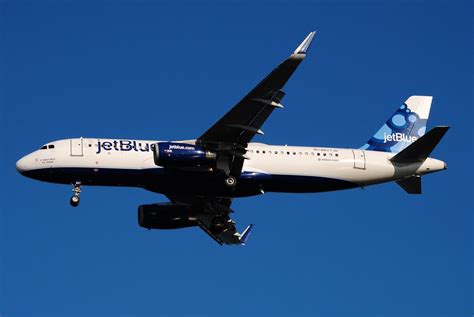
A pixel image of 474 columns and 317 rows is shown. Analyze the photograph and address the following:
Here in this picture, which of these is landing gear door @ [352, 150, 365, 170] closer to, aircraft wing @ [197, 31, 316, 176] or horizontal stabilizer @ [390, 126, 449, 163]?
horizontal stabilizer @ [390, 126, 449, 163]

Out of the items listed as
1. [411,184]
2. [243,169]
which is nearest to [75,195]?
[243,169]

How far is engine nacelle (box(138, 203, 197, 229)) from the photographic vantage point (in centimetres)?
7338

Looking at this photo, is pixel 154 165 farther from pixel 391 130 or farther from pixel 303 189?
pixel 391 130

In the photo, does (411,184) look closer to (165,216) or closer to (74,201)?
(165,216)

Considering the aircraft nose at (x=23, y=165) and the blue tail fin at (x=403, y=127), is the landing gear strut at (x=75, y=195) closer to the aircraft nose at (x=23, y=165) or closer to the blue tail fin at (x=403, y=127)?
the aircraft nose at (x=23, y=165)

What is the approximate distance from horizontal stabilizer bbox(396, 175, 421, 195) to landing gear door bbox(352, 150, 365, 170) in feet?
9.31

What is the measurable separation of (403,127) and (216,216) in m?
14.2

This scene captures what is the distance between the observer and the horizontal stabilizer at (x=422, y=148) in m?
67.1

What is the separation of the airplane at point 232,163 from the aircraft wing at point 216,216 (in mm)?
361

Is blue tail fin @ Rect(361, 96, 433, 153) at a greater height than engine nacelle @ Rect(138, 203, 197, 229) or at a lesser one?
greater

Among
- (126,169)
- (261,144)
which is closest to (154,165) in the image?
(126,169)

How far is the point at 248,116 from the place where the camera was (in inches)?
2532

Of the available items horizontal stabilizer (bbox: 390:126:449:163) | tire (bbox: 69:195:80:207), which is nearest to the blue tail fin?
horizontal stabilizer (bbox: 390:126:449:163)

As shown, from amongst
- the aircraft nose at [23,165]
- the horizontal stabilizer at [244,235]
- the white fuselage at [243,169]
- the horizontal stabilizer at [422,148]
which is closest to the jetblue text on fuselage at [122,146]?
the white fuselage at [243,169]
